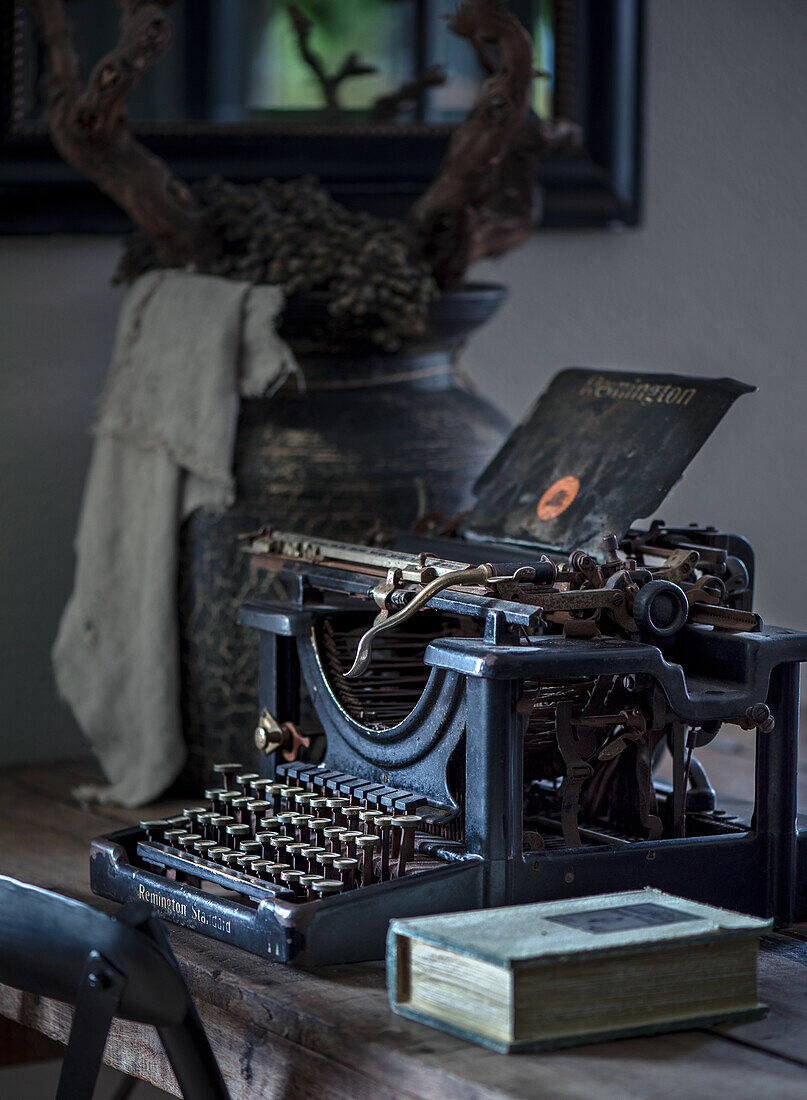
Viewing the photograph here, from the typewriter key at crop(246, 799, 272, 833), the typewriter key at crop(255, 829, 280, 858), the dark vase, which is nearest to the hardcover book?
the typewriter key at crop(255, 829, 280, 858)

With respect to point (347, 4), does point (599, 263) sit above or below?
below

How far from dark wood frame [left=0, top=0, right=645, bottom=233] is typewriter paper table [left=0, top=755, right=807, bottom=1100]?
1712mm

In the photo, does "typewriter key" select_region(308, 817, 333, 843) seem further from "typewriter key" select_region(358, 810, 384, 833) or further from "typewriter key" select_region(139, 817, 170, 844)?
"typewriter key" select_region(139, 817, 170, 844)

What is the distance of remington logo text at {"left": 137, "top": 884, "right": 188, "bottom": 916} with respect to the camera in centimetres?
220

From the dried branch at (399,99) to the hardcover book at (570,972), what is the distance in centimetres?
240

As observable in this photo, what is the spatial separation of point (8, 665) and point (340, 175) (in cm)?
132

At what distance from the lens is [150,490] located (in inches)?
127

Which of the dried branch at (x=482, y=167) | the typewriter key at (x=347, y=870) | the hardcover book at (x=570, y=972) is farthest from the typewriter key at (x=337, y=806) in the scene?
the dried branch at (x=482, y=167)

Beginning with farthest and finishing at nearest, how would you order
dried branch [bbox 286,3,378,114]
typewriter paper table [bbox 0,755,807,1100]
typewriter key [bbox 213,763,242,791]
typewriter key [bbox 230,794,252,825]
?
dried branch [bbox 286,3,378,114] < typewriter key [bbox 213,763,242,791] < typewriter key [bbox 230,794,252,825] < typewriter paper table [bbox 0,755,807,1100]

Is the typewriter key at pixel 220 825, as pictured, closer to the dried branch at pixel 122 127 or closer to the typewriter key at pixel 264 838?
the typewriter key at pixel 264 838

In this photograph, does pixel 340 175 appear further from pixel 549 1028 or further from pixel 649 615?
pixel 549 1028

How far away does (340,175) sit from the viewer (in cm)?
379

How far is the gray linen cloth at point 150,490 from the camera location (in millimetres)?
3111

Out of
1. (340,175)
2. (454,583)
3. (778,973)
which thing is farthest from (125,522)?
(778,973)
